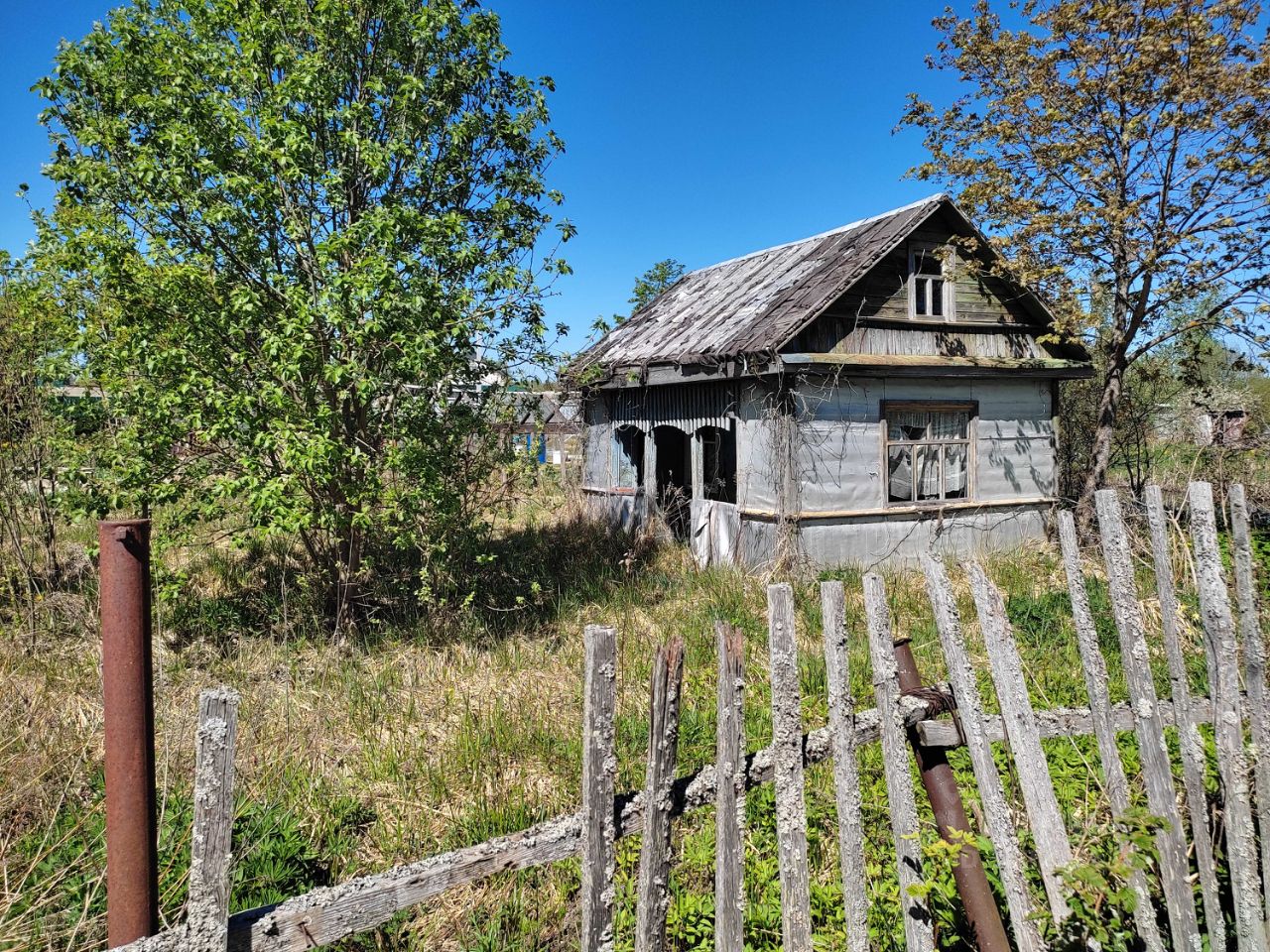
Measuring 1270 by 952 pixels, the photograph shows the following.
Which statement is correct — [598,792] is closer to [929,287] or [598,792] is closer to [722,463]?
[929,287]

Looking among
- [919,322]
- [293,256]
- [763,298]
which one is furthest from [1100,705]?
[763,298]

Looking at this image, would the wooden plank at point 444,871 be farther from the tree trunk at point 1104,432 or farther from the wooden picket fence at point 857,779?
the tree trunk at point 1104,432

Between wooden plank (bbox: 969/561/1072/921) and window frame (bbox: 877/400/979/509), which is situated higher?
window frame (bbox: 877/400/979/509)

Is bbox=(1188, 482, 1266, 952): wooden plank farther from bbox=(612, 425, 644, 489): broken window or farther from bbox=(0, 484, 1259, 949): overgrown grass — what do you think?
bbox=(612, 425, 644, 489): broken window

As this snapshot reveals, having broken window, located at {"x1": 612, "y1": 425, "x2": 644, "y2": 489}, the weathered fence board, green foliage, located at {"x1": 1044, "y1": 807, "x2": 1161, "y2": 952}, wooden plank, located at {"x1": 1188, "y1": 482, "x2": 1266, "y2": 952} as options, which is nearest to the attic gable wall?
broken window, located at {"x1": 612, "y1": 425, "x2": 644, "y2": 489}

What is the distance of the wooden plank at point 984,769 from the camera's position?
2135 millimetres

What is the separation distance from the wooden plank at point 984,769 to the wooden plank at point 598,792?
1.01 metres

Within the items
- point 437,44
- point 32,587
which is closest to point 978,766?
point 437,44

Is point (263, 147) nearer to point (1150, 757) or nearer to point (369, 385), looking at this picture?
point (369, 385)

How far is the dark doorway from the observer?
12.7 metres

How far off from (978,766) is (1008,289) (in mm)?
10599

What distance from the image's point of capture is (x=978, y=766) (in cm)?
215

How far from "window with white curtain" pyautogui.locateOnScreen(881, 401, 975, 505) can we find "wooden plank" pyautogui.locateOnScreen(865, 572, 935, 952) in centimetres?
847

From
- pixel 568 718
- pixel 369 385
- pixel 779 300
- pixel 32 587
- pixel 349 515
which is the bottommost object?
pixel 568 718
